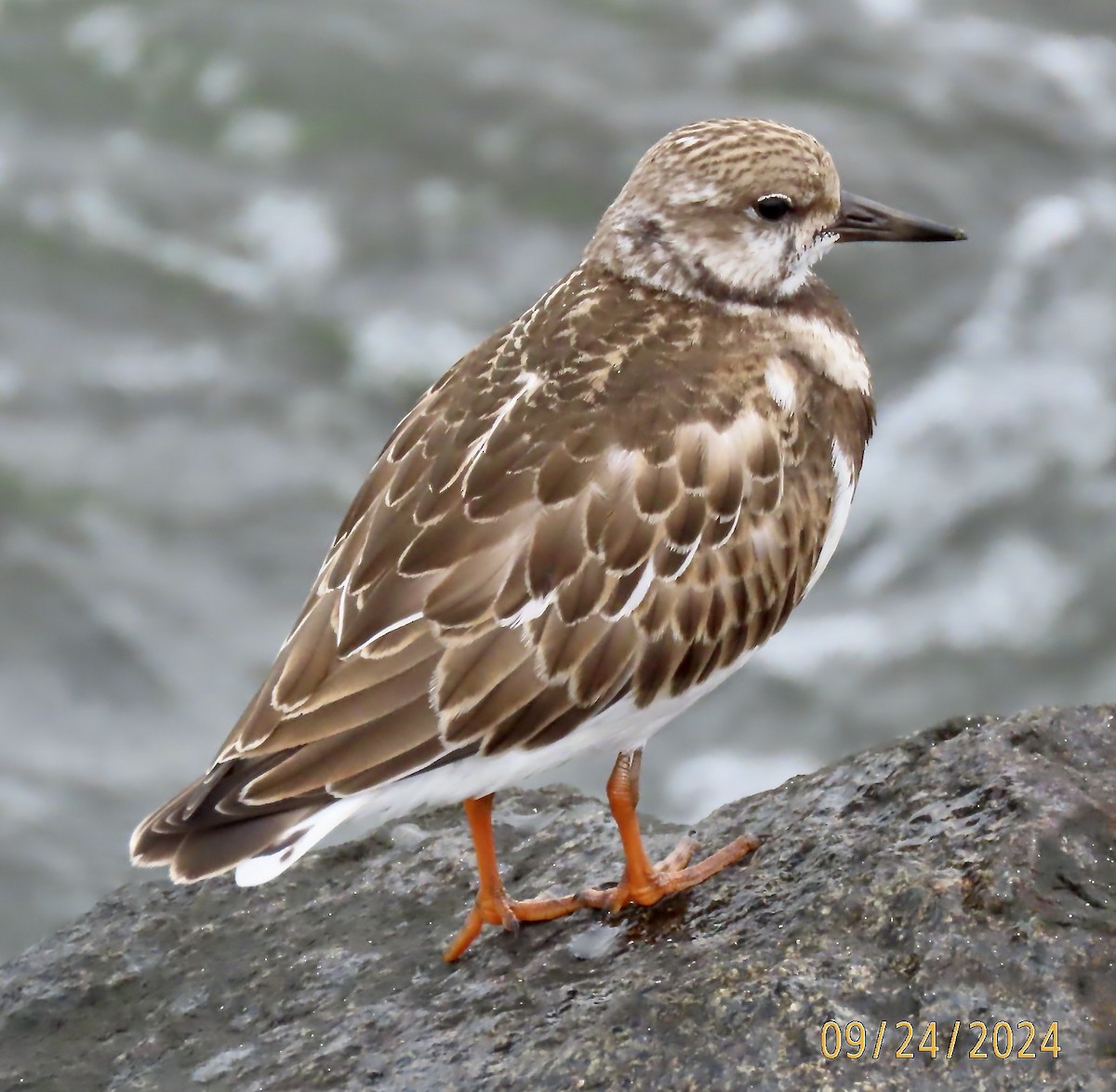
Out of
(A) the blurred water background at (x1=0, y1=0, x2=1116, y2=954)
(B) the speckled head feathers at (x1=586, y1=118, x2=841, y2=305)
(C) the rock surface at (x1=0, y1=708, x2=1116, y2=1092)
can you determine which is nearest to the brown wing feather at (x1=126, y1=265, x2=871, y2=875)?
(B) the speckled head feathers at (x1=586, y1=118, x2=841, y2=305)

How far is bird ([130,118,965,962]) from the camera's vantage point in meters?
3.33

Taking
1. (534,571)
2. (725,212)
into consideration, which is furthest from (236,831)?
(725,212)

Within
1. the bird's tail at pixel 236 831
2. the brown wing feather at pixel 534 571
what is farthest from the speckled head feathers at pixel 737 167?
the bird's tail at pixel 236 831

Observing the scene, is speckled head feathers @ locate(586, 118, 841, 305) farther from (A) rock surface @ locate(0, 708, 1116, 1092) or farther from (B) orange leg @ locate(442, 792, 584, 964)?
(B) orange leg @ locate(442, 792, 584, 964)

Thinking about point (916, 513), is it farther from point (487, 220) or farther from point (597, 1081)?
point (597, 1081)

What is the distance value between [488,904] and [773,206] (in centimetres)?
169

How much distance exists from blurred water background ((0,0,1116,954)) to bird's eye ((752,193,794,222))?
3.62m

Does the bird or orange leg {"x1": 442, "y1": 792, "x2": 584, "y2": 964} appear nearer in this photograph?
the bird

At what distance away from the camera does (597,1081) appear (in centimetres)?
316

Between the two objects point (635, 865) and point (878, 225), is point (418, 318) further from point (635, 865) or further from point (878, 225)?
point (635, 865)

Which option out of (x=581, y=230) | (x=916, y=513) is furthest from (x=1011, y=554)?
(x=581, y=230)

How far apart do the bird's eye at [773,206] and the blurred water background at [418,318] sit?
3.62 meters

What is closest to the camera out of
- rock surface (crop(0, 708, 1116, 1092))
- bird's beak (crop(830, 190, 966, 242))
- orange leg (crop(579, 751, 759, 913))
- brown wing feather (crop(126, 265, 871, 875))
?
rock surface (crop(0, 708, 1116, 1092))

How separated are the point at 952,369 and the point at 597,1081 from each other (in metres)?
5.67
